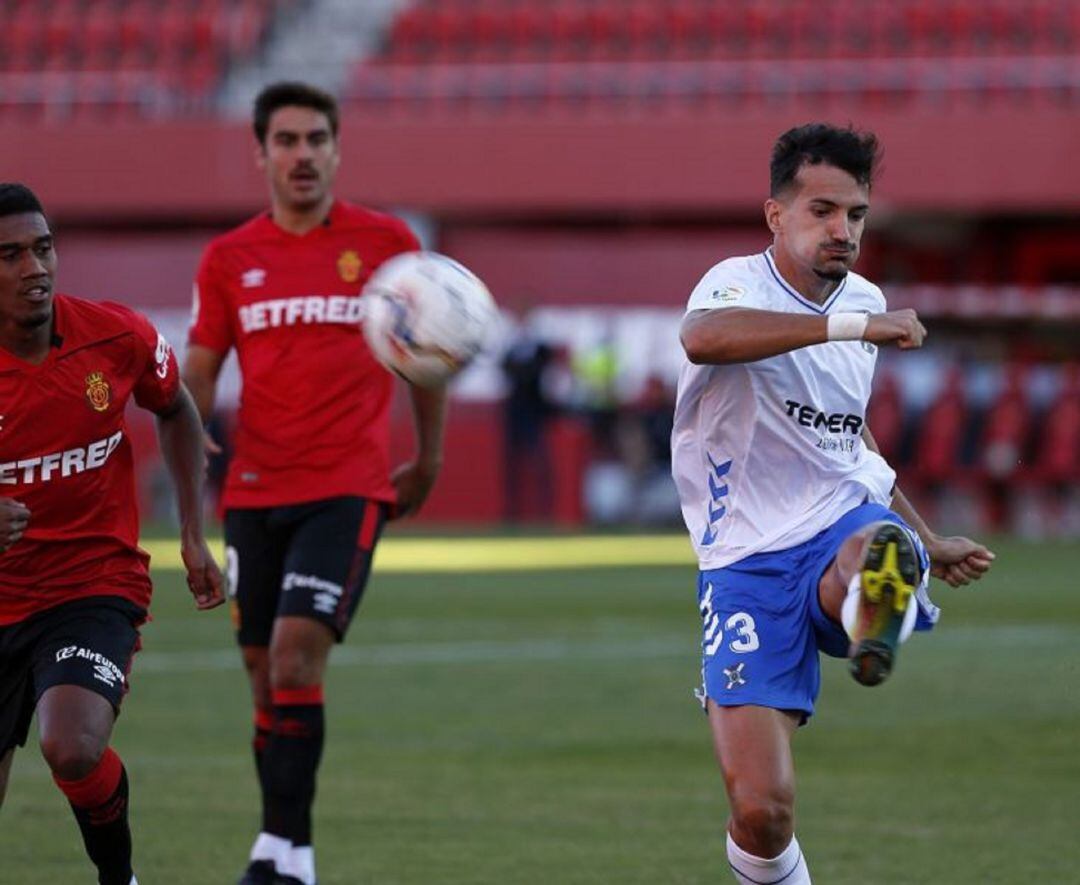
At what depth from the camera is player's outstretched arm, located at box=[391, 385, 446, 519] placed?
26.8 feet

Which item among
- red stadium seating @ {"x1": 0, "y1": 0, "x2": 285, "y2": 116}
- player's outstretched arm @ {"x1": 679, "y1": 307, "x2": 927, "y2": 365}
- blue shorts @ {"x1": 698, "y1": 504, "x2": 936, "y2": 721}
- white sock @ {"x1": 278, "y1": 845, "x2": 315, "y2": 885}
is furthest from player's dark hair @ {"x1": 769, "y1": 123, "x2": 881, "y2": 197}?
red stadium seating @ {"x1": 0, "y1": 0, "x2": 285, "y2": 116}

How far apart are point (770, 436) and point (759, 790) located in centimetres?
100

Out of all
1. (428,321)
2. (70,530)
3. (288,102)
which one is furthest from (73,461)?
(288,102)

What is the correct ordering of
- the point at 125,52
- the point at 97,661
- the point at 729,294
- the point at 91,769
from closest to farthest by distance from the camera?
the point at 729,294 < the point at 91,769 < the point at 97,661 < the point at 125,52

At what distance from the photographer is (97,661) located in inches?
245

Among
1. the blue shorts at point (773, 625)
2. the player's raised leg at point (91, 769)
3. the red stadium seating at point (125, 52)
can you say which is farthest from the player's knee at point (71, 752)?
the red stadium seating at point (125, 52)

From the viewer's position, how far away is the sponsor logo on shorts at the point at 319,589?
7.62m

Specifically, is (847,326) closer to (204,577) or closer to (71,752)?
(204,577)

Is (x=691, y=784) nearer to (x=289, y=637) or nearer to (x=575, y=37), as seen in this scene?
(x=289, y=637)

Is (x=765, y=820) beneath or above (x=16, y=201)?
beneath

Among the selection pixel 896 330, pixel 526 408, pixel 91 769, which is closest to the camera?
pixel 896 330

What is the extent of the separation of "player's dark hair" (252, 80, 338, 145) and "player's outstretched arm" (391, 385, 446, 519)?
1.02m

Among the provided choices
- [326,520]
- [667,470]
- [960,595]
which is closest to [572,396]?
[667,470]

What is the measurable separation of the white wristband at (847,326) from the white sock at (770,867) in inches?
49.2
